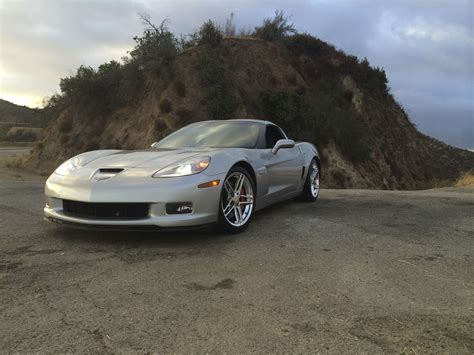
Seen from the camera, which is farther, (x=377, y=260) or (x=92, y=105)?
(x=92, y=105)

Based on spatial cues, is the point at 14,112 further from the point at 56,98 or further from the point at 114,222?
the point at 114,222

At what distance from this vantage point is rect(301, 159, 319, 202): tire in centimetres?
738

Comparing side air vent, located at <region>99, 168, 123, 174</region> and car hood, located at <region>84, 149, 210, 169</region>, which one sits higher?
car hood, located at <region>84, 149, 210, 169</region>

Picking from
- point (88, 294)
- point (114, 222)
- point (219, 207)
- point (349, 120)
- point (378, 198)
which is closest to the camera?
point (88, 294)

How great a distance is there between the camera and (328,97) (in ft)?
81.2

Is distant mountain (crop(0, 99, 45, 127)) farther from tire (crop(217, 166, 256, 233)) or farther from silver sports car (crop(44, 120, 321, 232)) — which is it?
tire (crop(217, 166, 256, 233))

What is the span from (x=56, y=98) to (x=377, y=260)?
2338cm

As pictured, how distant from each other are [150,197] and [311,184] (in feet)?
12.5

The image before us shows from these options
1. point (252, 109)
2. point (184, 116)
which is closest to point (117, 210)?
point (184, 116)

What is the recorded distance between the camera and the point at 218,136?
6082 millimetres

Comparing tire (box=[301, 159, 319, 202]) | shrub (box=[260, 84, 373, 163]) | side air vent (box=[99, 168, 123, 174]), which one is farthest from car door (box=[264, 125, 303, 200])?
shrub (box=[260, 84, 373, 163])

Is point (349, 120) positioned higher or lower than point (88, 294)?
higher

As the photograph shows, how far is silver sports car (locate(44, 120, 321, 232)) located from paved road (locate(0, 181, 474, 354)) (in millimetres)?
250

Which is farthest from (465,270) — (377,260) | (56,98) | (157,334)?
(56,98)
